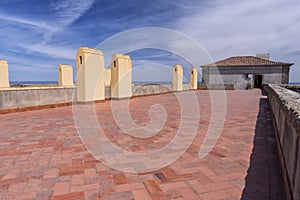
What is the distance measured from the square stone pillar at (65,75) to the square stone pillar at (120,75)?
194 inches

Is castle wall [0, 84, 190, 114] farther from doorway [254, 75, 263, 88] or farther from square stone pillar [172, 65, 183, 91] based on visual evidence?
doorway [254, 75, 263, 88]

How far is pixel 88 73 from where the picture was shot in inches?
333

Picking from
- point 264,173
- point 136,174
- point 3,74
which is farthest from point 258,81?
point 136,174

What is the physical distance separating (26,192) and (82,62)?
698 cm

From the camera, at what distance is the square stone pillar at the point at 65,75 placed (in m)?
13.4

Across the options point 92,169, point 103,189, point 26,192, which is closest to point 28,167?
point 26,192

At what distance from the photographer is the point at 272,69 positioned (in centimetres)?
2475

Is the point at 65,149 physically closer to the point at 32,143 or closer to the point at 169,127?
the point at 32,143

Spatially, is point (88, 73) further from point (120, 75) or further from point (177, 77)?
point (177, 77)

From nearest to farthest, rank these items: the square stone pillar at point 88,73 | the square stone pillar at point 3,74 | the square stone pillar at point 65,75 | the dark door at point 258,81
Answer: the square stone pillar at point 88,73 → the square stone pillar at point 3,74 → the square stone pillar at point 65,75 → the dark door at point 258,81

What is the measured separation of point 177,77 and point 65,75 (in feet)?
30.2

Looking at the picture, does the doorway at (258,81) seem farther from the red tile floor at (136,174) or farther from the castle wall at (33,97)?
the red tile floor at (136,174)

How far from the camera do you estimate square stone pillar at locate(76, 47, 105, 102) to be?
8.30 m

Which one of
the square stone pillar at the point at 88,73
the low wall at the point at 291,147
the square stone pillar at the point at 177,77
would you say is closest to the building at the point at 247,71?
the square stone pillar at the point at 177,77
